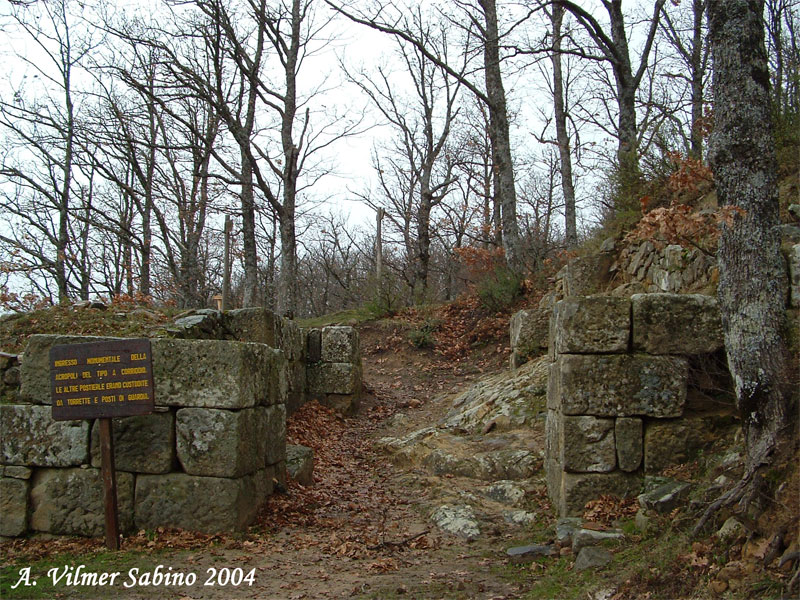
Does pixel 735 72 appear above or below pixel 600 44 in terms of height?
below

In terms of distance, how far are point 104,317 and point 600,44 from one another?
38.6 feet

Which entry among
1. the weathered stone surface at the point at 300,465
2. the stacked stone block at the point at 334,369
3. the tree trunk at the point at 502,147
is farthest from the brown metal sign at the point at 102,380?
the tree trunk at the point at 502,147

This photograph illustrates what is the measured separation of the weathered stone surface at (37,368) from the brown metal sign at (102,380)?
449 millimetres

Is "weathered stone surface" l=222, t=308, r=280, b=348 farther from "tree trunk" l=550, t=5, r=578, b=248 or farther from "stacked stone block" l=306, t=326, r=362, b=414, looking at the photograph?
"tree trunk" l=550, t=5, r=578, b=248

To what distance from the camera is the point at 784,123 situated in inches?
368

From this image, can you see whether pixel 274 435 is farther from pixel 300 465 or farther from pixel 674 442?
pixel 674 442

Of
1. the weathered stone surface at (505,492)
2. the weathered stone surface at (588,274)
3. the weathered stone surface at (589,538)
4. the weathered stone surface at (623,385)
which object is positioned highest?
the weathered stone surface at (588,274)

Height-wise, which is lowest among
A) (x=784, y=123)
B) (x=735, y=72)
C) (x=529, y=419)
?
(x=529, y=419)

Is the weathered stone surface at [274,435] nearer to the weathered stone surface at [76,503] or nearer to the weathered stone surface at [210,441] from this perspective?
the weathered stone surface at [210,441]

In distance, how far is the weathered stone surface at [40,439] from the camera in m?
6.09

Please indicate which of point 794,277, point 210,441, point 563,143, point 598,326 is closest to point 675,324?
point 598,326

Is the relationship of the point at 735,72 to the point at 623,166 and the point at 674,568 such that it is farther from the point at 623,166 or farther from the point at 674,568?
the point at 623,166

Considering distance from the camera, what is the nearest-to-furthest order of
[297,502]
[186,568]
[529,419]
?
[186,568] < [297,502] < [529,419]

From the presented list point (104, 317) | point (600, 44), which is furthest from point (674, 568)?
point (600, 44)
